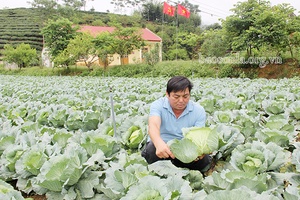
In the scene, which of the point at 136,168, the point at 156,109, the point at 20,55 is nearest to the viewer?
the point at 136,168

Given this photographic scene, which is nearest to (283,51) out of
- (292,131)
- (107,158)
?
(292,131)

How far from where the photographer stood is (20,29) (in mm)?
58750

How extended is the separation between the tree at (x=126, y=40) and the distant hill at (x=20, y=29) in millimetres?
22401

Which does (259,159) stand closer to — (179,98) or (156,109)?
(179,98)

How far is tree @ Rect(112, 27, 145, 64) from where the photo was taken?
26219 millimetres

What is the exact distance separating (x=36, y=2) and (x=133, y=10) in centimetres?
3418

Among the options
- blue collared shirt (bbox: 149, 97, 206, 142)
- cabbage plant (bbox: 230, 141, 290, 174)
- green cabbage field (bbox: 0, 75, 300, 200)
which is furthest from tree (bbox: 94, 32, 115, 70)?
cabbage plant (bbox: 230, 141, 290, 174)

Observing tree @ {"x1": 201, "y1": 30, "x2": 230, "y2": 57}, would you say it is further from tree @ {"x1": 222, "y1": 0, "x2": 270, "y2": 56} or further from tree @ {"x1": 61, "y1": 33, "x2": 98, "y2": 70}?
tree @ {"x1": 61, "y1": 33, "x2": 98, "y2": 70}

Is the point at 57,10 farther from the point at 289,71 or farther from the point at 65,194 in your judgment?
the point at 65,194

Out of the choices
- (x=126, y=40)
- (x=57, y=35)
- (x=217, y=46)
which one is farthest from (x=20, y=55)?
(x=217, y=46)

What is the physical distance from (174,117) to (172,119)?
0.03 metres

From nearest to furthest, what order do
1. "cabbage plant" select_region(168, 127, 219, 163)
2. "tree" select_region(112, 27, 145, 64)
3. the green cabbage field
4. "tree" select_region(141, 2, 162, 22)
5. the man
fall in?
the green cabbage field, "cabbage plant" select_region(168, 127, 219, 163), the man, "tree" select_region(112, 27, 145, 64), "tree" select_region(141, 2, 162, 22)

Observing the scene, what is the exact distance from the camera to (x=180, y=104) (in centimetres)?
271

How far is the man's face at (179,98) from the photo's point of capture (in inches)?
104
